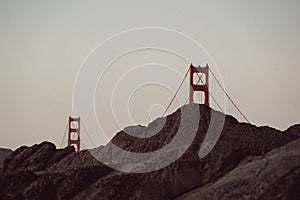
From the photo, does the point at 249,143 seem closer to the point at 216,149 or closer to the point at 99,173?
the point at 216,149

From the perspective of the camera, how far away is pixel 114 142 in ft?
22.0

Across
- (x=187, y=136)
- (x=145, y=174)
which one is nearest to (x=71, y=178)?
(x=145, y=174)

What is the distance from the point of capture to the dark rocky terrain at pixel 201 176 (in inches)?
155

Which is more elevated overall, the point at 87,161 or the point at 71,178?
the point at 87,161

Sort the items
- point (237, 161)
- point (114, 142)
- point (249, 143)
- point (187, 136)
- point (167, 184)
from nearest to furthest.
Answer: point (167, 184) → point (237, 161) → point (249, 143) → point (187, 136) → point (114, 142)

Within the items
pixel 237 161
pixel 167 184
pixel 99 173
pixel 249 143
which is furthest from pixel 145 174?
pixel 249 143

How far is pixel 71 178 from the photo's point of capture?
5.13m

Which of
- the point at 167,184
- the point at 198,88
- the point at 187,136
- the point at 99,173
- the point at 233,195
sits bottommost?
the point at 233,195

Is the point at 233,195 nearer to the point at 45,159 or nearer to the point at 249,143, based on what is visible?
the point at 249,143

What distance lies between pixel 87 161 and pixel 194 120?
4.66ft

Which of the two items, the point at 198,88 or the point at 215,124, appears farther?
the point at 198,88

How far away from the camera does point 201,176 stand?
489cm

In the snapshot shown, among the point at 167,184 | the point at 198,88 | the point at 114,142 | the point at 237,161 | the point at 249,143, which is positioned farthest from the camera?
the point at 198,88

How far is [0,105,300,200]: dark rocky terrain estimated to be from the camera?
3.95 metres
